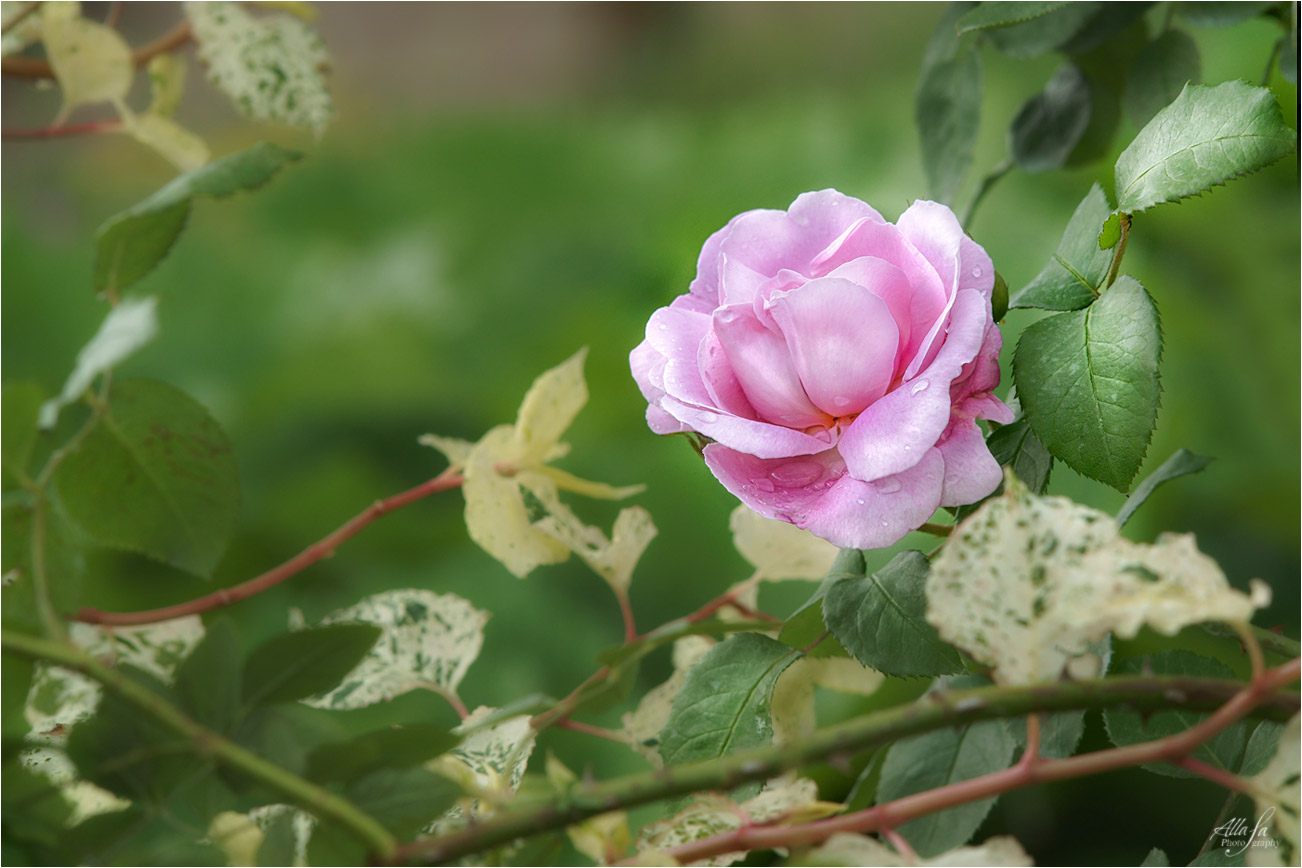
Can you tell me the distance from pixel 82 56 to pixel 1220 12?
0.27m

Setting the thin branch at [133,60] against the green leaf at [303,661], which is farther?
the thin branch at [133,60]

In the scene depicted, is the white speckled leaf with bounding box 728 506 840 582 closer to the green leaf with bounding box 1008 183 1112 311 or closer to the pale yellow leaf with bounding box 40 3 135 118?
the green leaf with bounding box 1008 183 1112 311

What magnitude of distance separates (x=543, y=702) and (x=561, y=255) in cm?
53

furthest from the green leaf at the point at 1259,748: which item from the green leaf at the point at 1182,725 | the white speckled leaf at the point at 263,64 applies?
the white speckled leaf at the point at 263,64

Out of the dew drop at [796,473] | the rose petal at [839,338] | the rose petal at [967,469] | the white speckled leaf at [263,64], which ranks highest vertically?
the white speckled leaf at [263,64]

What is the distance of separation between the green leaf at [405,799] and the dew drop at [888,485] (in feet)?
0.22

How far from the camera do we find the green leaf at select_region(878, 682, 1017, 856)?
0.56ft

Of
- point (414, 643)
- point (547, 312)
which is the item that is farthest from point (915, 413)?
point (547, 312)

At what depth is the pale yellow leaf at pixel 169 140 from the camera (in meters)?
0.22

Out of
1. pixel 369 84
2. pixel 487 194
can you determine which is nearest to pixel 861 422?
pixel 487 194

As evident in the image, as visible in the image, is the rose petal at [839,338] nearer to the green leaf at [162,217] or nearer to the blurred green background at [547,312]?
the green leaf at [162,217]

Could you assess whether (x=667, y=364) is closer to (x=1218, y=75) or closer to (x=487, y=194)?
(x=1218, y=75)

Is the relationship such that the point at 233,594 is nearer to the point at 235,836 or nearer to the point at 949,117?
the point at 235,836

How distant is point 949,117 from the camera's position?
27 centimetres
